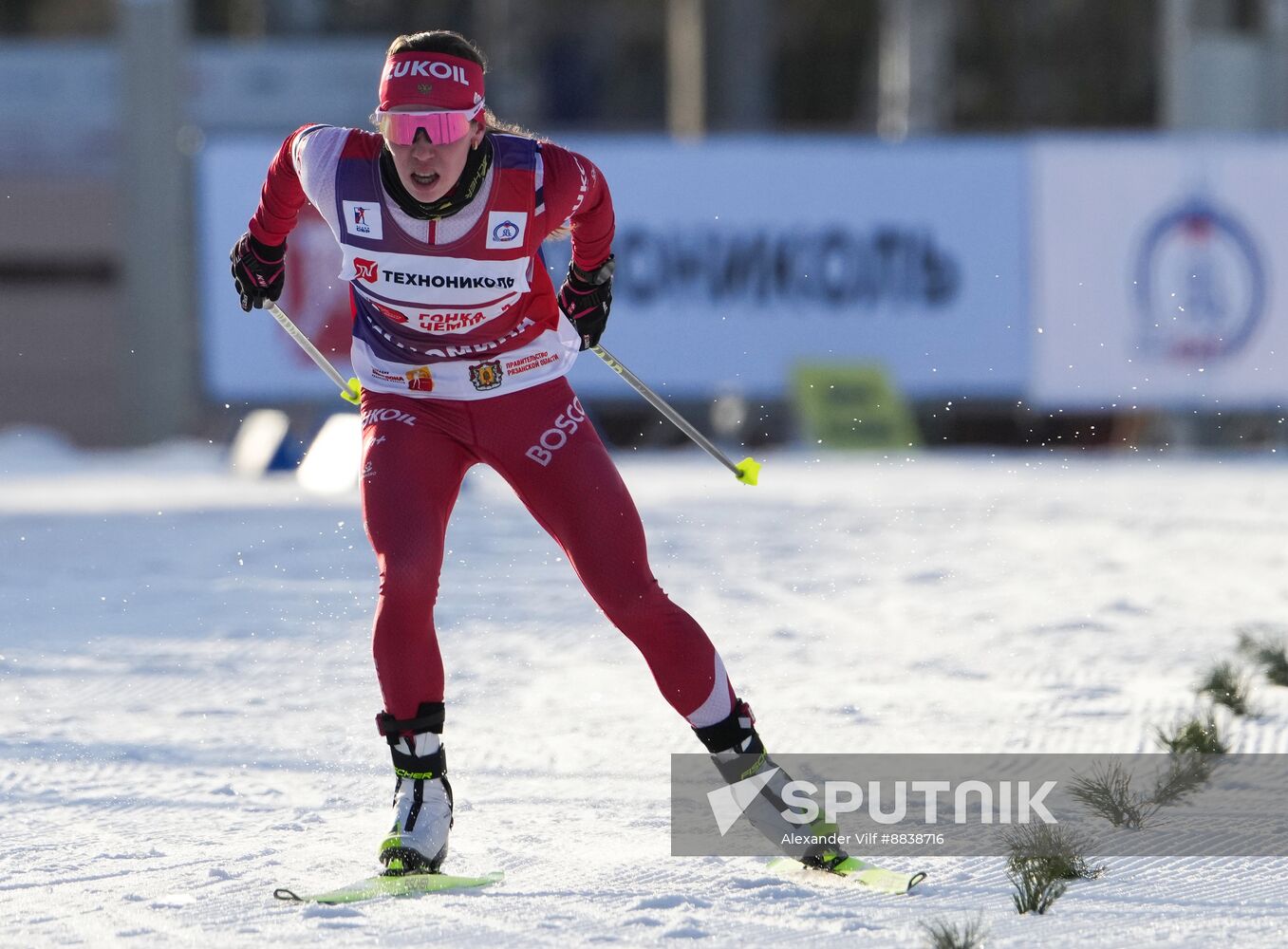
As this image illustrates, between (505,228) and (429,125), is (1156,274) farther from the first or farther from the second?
(429,125)

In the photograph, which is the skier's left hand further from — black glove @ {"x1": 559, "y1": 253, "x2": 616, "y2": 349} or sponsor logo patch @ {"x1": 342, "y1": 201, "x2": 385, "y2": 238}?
black glove @ {"x1": 559, "y1": 253, "x2": 616, "y2": 349}

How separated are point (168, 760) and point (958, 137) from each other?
11.5 meters

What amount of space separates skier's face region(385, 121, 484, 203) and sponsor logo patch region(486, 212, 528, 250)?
0.13 meters

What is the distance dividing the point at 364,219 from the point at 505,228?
11.3 inches

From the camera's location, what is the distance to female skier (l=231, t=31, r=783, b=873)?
3.96 meters

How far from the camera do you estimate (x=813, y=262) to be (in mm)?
14930

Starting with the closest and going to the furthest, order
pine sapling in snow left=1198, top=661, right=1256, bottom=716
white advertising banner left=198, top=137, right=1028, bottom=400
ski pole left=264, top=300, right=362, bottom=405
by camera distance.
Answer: ski pole left=264, top=300, right=362, bottom=405
pine sapling in snow left=1198, top=661, right=1256, bottom=716
white advertising banner left=198, top=137, right=1028, bottom=400

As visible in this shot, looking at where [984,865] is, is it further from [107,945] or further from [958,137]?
[958,137]

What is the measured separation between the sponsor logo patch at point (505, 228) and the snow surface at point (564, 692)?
1.27 meters

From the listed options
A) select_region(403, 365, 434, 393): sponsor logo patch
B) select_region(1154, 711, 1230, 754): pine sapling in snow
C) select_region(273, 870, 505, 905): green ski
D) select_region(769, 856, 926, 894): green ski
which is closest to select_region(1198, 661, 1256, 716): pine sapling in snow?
select_region(1154, 711, 1230, 754): pine sapling in snow

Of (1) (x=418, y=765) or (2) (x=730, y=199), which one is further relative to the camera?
(2) (x=730, y=199)

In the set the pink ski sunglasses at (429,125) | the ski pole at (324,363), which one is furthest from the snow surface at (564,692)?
the pink ski sunglasses at (429,125)

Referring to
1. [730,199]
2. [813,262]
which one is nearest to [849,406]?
[813,262]

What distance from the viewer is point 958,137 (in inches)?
609
